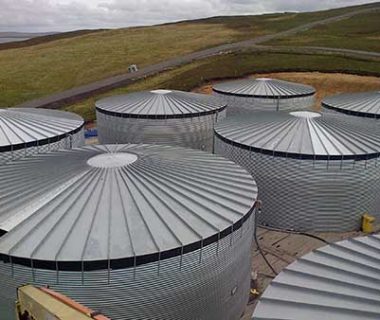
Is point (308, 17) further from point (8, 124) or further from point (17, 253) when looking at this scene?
point (17, 253)

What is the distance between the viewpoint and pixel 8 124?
23188 millimetres

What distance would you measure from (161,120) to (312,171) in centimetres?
1000

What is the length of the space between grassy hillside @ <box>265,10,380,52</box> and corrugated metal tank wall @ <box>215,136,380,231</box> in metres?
63.4

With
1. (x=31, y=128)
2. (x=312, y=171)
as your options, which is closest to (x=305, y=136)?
(x=312, y=171)

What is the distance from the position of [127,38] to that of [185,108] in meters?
86.8

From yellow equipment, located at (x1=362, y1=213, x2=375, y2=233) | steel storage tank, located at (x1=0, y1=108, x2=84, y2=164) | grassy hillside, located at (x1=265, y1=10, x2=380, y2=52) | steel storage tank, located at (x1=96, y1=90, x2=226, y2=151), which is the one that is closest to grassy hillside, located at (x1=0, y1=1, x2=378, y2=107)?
grassy hillside, located at (x1=265, y1=10, x2=380, y2=52)

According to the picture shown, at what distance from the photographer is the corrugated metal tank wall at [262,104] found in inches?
1357

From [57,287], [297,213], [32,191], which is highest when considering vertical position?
[32,191]

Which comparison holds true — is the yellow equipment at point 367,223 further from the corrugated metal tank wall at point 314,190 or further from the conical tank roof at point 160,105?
the conical tank roof at point 160,105

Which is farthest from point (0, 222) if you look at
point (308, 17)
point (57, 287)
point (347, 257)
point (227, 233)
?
point (308, 17)

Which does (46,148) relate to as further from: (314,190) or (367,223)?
(367,223)

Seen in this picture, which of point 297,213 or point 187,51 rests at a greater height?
point 187,51

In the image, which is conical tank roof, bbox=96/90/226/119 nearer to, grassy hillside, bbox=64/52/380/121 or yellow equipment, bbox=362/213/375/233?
yellow equipment, bbox=362/213/375/233

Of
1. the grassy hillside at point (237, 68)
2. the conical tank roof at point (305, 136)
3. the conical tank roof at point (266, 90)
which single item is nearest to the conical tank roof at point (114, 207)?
the conical tank roof at point (305, 136)
